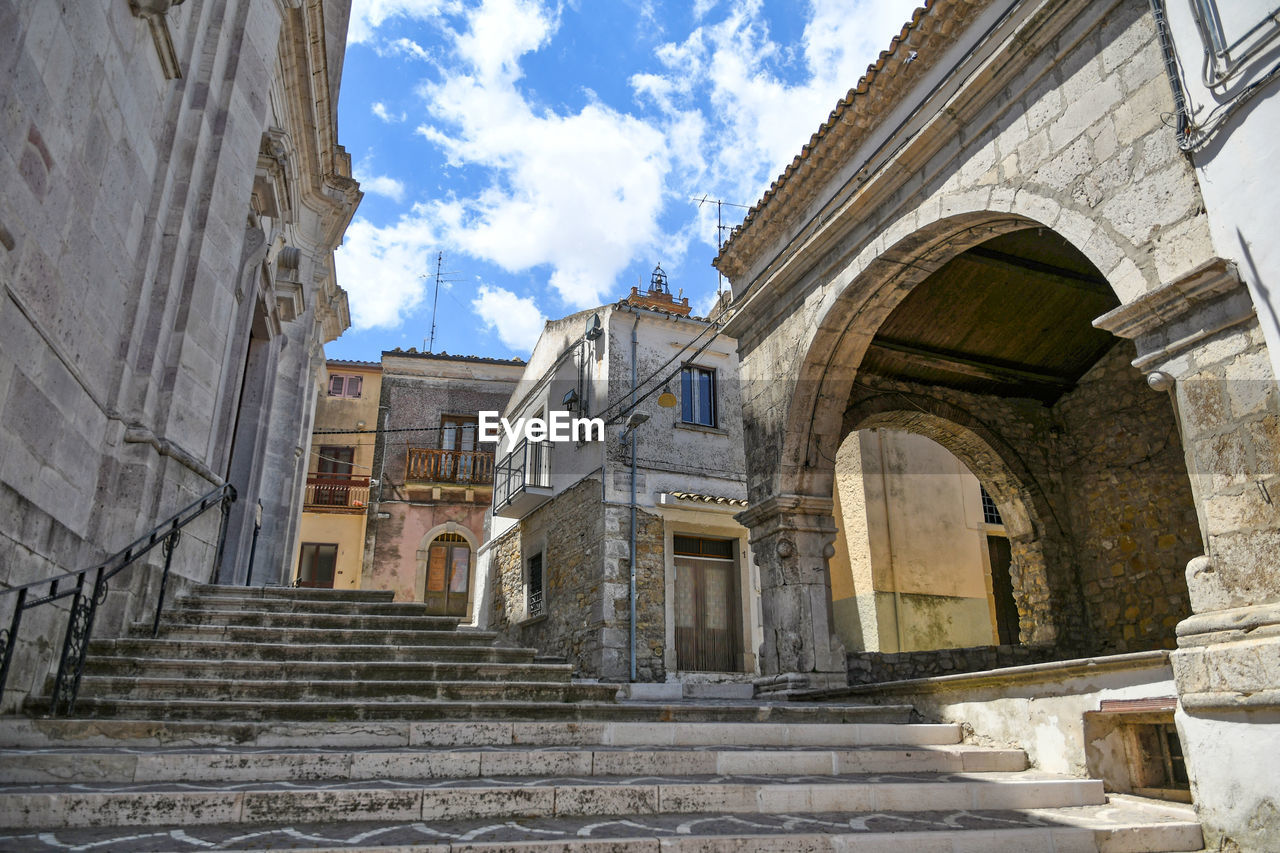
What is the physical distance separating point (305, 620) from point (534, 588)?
33.8ft

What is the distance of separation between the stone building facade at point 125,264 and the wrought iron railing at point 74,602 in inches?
5.5

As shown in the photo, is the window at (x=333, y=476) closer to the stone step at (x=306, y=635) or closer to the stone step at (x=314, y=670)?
the stone step at (x=306, y=635)

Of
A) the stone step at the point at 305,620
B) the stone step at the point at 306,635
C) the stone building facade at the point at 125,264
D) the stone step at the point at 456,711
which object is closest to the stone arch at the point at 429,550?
the stone building facade at the point at 125,264

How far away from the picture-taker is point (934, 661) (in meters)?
9.27

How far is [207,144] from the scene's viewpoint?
696 centimetres

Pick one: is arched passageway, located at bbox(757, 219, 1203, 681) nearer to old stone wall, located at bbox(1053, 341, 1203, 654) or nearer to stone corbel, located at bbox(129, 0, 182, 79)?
old stone wall, located at bbox(1053, 341, 1203, 654)

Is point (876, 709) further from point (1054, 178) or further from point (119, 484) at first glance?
point (119, 484)

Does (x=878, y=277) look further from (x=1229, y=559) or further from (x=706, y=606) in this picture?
(x=706, y=606)

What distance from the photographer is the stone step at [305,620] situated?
6016mm

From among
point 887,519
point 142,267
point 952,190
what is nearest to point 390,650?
point 142,267

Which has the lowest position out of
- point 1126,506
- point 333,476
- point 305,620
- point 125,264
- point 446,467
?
point 305,620

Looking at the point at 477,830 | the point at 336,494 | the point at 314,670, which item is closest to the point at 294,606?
the point at 314,670

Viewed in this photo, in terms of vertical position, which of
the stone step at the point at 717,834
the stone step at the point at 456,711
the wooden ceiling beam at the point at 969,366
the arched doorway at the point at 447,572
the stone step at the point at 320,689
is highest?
the wooden ceiling beam at the point at 969,366

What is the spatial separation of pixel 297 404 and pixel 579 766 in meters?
9.30
